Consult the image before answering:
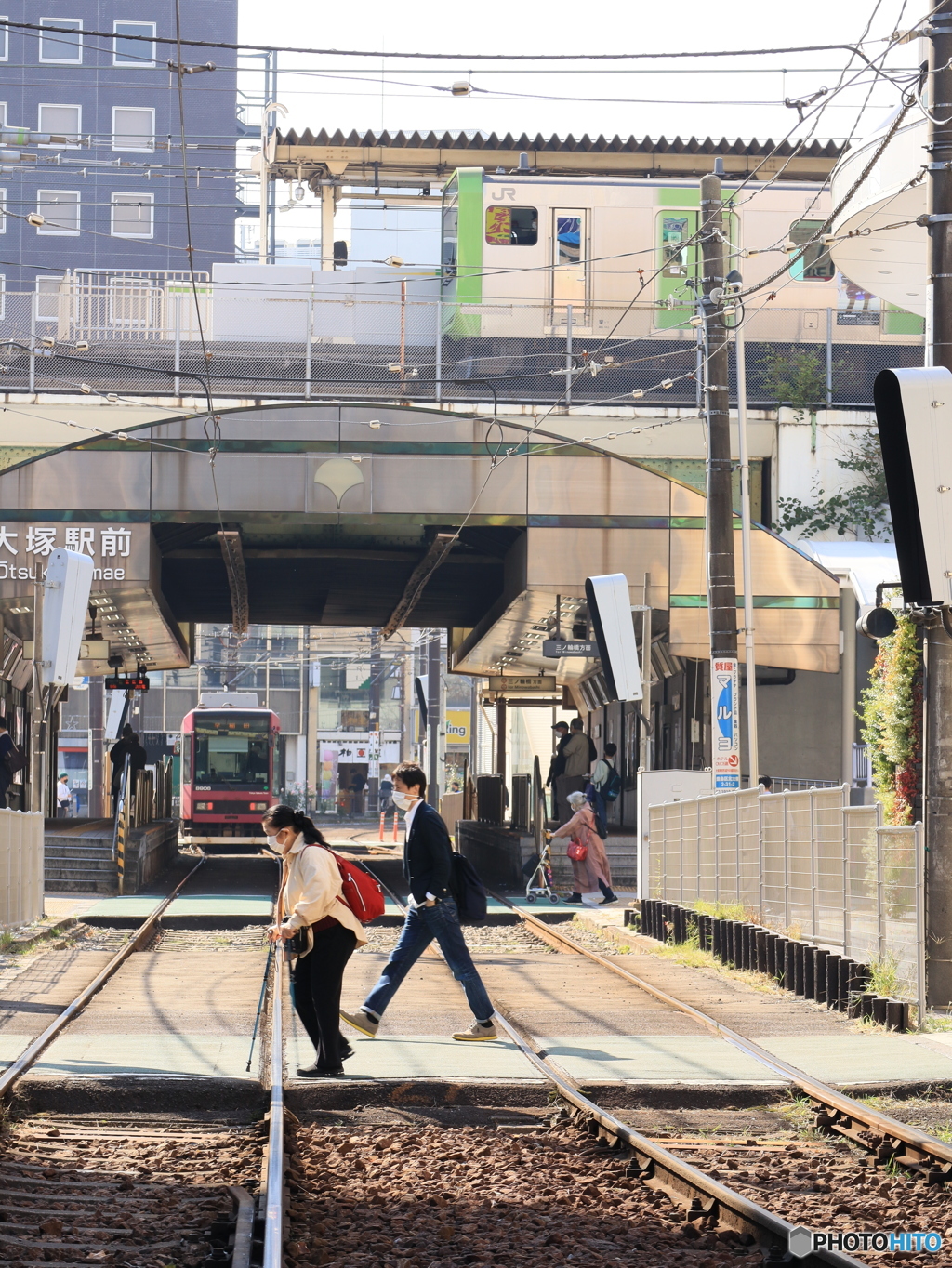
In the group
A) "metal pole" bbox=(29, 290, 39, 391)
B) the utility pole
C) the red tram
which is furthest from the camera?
the red tram

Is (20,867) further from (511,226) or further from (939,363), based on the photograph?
(511,226)

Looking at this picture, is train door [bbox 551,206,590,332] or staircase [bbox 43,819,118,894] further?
train door [bbox 551,206,590,332]

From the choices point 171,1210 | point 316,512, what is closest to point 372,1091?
point 171,1210

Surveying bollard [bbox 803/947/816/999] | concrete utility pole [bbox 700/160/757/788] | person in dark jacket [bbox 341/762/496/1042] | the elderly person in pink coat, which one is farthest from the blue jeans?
the elderly person in pink coat

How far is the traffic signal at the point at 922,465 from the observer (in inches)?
440

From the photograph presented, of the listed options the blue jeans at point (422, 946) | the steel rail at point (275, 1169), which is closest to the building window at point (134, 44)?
the blue jeans at point (422, 946)

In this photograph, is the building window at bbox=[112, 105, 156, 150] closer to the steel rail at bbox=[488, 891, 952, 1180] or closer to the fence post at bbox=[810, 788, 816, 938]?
the fence post at bbox=[810, 788, 816, 938]

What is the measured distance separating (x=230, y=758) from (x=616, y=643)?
1992cm

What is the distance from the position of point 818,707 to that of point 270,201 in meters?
26.9

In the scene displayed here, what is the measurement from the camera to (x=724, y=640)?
1912 centimetres

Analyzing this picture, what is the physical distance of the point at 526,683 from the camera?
43906mm

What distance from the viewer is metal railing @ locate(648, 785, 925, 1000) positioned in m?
11.4

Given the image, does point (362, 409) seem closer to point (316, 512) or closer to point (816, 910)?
point (316, 512)

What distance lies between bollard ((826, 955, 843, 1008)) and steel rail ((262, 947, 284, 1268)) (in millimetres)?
4075
